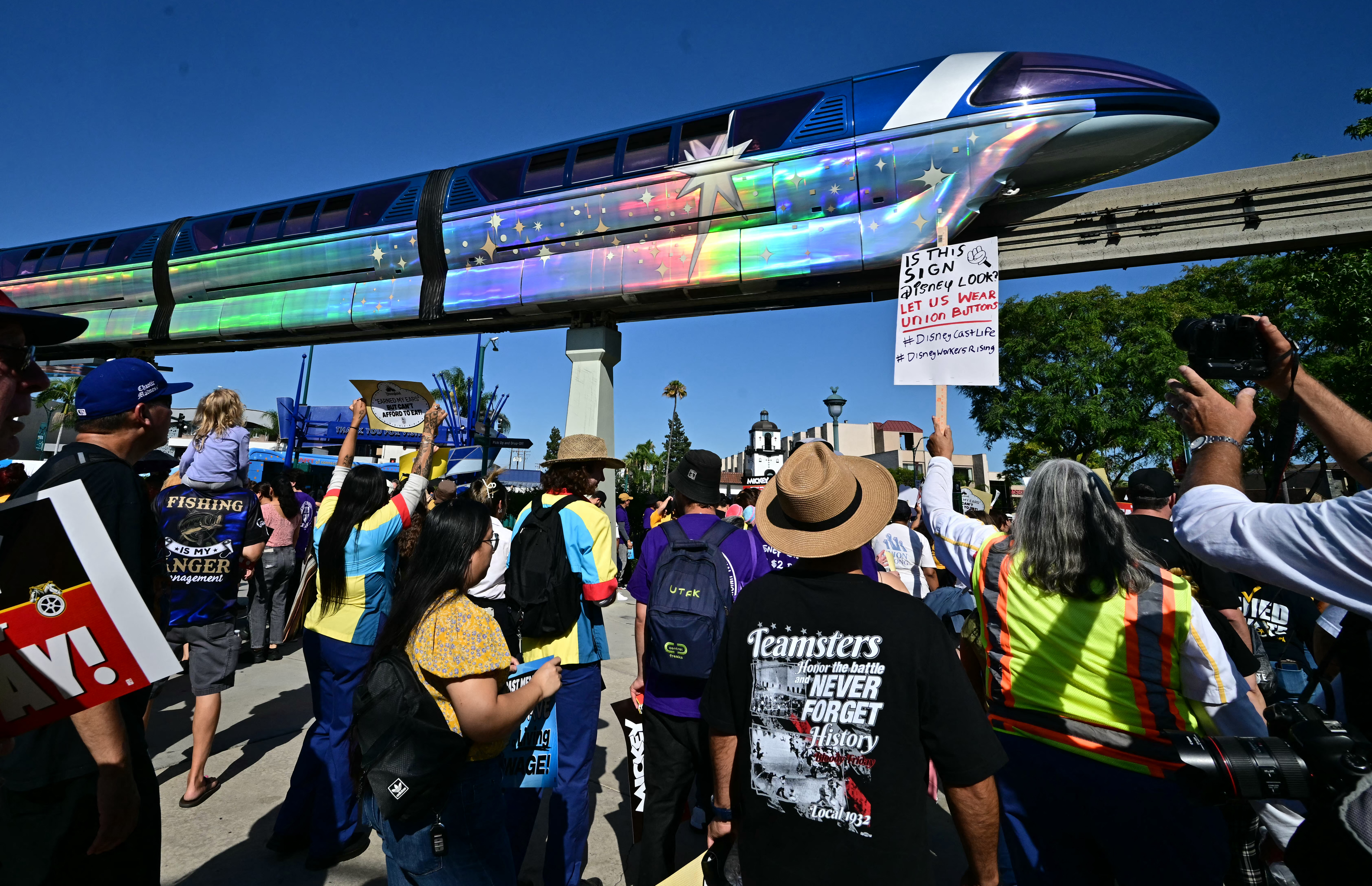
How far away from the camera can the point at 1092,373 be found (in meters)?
23.9

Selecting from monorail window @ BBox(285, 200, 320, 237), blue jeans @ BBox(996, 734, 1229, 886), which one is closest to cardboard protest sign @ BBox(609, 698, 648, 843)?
blue jeans @ BBox(996, 734, 1229, 886)

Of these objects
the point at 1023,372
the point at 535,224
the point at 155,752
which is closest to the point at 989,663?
the point at 155,752

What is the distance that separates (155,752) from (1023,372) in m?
27.0

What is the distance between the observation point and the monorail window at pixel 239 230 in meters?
12.3

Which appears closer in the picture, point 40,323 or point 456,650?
point 40,323

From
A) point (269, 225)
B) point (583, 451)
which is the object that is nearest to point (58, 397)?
point (269, 225)

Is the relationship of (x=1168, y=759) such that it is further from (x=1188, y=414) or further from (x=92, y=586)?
(x=92, y=586)

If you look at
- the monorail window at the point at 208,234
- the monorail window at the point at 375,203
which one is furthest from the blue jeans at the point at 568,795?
the monorail window at the point at 208,234

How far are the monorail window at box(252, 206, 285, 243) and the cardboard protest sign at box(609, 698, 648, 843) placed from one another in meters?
12.1

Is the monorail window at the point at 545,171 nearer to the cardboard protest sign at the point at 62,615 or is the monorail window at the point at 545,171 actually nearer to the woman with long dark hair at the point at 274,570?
the woman with long dark hair at the point at 274,570

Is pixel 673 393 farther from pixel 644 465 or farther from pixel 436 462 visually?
pixel 436 462

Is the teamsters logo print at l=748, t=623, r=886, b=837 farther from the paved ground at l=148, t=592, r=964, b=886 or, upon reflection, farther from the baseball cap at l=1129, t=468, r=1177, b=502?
the baseball cap at l=1129, t=468, r=1177, b=502

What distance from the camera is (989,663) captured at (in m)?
2.44

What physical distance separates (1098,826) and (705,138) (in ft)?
27.3
